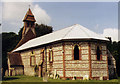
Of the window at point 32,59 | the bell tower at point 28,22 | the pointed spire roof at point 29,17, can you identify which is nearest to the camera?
the window at point 32,59

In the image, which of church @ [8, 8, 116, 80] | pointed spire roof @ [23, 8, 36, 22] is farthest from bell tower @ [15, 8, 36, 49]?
church @ [8, 8, 116, 80]

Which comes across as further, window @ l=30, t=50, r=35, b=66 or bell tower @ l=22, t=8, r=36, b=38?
bell tower @ l=22, t=8, r=36, b=38

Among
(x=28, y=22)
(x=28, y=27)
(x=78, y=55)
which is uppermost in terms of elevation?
(x=28, y=22)

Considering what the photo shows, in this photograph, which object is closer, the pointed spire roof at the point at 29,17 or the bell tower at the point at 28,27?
the bell tower at the point at 28,27

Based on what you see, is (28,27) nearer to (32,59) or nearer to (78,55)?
(32,59)

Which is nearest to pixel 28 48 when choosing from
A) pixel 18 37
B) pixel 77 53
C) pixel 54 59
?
pixel 54 59

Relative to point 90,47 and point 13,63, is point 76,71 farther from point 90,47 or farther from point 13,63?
point 13,63

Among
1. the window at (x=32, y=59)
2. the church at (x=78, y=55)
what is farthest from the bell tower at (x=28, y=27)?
the church at (x=78, y=55)

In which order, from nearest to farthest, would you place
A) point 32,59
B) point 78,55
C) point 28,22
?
point 78,55
point 32,59
point 28,22

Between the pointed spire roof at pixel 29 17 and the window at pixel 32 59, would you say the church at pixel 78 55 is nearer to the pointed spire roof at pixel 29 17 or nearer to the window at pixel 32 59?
the window at pixel 32 59

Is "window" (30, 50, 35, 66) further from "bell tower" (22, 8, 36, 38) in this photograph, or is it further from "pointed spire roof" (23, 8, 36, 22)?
"pointed spire roof" (23, 8, 36, 22)

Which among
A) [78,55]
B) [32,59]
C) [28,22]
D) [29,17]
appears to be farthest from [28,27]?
[78,55]

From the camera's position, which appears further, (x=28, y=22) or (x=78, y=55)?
(x=28, y=22)

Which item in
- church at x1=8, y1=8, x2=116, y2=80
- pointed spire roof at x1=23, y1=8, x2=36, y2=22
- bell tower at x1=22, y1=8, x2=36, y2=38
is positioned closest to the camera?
church at x1=8, y1=8, x2=116, y2=80
